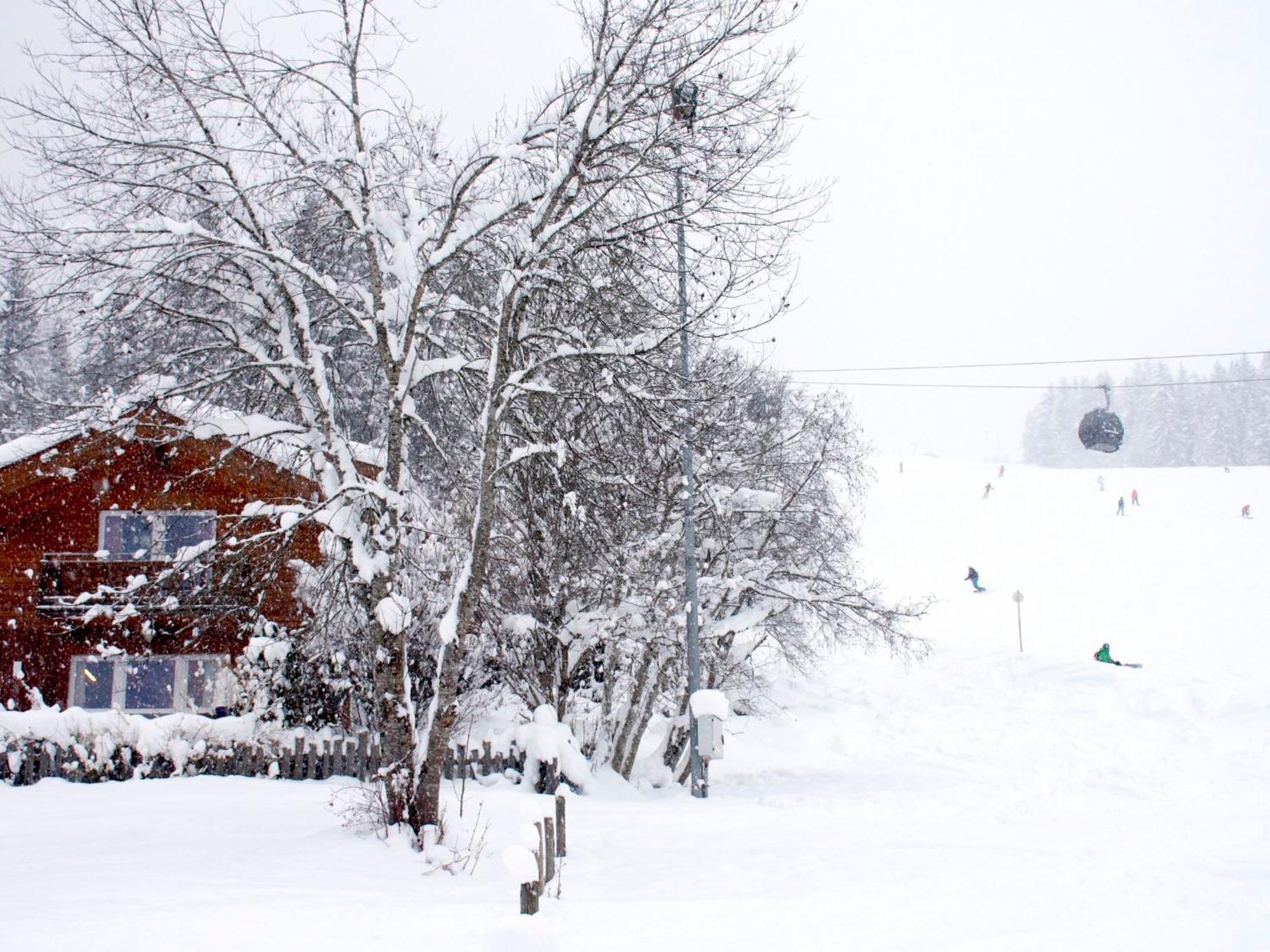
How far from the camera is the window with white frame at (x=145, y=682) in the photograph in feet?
61.7

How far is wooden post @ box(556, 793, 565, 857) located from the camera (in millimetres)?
7973

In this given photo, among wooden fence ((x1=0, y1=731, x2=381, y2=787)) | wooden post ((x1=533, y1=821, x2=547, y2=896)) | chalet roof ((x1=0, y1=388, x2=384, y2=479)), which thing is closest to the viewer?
wooden post ((x1=533, y1=821, x2=547, y2=896))

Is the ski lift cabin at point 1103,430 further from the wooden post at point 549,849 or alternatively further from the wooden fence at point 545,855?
the wooden post at point 549,849

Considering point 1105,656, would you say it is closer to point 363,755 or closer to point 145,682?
point 363,755

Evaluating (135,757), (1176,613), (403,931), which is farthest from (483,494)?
(1176,613)

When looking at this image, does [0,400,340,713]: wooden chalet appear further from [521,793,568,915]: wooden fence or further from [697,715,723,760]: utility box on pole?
[521,793,568,915]: wooden fence

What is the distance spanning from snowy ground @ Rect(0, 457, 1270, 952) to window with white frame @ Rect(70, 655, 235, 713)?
758 cm

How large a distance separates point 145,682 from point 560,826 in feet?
50.0

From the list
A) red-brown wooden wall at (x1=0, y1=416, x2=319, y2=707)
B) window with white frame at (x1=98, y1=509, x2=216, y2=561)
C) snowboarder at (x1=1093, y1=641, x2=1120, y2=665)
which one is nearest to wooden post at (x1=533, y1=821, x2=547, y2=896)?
red-brown wooden wall at (x1=0, y1=416, x2=319, y2=707)

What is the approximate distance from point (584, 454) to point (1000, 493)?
61260 mm

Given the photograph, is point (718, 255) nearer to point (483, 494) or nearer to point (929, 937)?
point (483, 494)

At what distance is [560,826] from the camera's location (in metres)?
7.97

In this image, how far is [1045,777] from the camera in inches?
722

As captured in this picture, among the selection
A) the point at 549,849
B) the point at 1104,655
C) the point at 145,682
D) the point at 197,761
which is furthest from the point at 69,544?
the point at 1104,655
